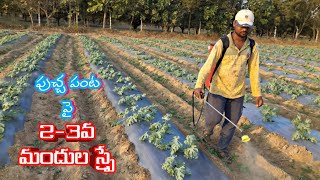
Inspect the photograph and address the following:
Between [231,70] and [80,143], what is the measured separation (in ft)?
11.0

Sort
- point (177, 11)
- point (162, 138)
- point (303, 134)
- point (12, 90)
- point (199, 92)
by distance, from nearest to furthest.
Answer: point (199, 92)
point (162, 138)
point (303, 134)
point (12, 90)
point (177, 11)

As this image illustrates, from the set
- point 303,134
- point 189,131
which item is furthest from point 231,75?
point 303,134

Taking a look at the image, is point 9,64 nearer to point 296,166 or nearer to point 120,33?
point 296,166

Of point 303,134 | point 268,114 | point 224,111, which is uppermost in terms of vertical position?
point 224,111

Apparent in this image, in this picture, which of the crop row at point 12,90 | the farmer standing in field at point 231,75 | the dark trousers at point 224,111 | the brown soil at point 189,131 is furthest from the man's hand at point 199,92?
the crop row at point 12,90

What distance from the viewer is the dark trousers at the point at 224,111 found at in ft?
17.7

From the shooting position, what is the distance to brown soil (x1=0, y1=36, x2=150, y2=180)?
494 centimetres

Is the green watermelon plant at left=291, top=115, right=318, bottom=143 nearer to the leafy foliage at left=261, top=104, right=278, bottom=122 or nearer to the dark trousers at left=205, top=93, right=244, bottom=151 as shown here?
the leafy foliage at left=261, top=104, right=278, bottom=122

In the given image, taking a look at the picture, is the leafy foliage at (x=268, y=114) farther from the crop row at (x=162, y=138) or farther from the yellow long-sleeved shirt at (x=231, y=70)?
the crop row at (x=162, y=138)

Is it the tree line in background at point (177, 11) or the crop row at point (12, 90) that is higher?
the tree line in background at point (177, 11)

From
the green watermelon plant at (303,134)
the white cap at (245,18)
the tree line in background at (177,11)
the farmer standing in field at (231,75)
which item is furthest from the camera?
the tree line in background at (177,11)

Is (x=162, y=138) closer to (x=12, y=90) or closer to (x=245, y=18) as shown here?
(x=245, y=18)

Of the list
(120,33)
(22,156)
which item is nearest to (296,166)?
(22,156)

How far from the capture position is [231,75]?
Answer: 518 cm
